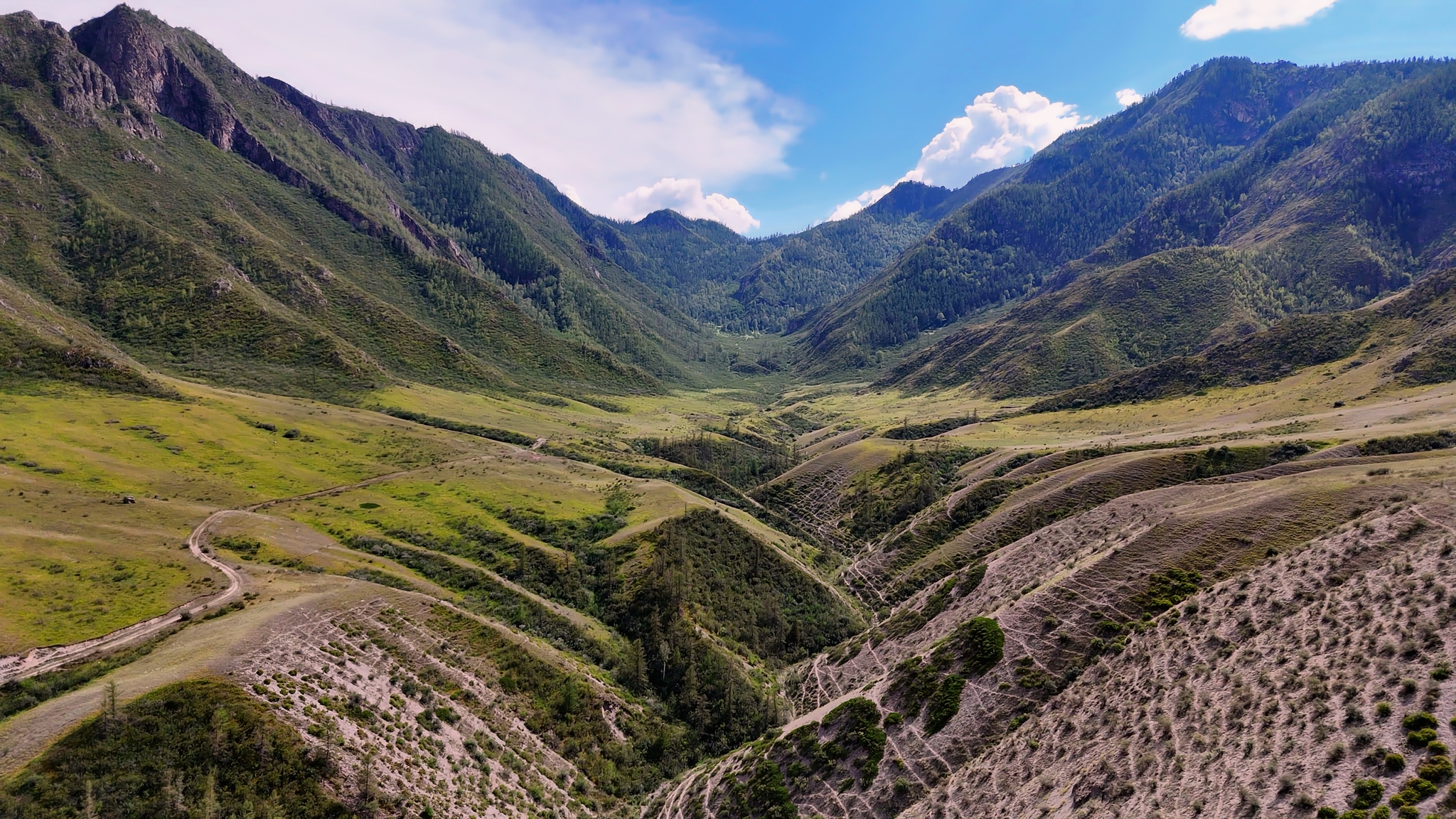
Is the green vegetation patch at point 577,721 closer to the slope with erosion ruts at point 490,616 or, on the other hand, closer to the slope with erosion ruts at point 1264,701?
the slope with erosion ruts at point 490,616

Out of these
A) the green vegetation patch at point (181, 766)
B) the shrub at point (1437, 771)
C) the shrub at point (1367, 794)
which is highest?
the shrub at point (1437, 771)

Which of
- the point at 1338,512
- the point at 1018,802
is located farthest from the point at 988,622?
the point at 1338,512

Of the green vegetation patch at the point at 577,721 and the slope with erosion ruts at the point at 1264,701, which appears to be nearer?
the slope with erosion ruts at the point at 1264,701

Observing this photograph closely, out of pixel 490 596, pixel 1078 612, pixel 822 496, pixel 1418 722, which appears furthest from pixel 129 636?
pixel 822 496

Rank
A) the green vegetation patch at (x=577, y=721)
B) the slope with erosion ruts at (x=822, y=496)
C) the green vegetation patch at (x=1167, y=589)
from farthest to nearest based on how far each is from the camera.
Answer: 1. the slope with erosion ruts at (x=822, y=496)
2. the green vegetation patch at (x=577, y=721)
3. the green vegetation patch at (x=1167, y=589)

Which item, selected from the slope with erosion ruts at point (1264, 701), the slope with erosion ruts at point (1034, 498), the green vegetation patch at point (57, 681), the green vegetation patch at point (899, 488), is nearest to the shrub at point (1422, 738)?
the slope with erosion ruts at point (1264, 701)

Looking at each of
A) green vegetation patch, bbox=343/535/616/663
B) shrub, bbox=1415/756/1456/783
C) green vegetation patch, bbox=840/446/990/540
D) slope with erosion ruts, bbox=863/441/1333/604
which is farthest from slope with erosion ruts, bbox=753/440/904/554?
shrub, bbox=1415/756/1456/783
